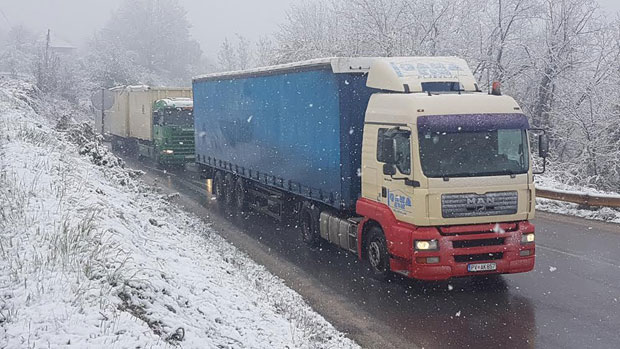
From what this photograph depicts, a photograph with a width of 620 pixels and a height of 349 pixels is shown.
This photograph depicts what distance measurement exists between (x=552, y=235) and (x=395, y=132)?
6267 mm

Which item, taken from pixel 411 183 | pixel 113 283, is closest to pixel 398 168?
pixel 411 183

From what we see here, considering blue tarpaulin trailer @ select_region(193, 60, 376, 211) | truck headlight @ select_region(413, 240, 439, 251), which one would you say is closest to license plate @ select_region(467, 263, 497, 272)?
truck headlight @ select_region(413, 240, 439, 251)

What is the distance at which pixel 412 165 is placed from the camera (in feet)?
31.6

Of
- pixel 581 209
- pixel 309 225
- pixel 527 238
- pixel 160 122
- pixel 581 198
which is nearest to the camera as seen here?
pixel 527 238

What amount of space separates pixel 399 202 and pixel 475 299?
1.88 meters

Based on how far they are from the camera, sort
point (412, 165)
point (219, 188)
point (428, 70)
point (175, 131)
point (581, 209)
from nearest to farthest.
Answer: point (412, 165), point (428, 70), point (581, 209), point (219, 188), point (175, 131)

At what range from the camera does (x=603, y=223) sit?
1537cm

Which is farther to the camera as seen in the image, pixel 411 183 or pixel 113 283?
pixel 411 183

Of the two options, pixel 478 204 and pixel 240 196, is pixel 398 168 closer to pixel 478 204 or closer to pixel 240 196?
pixel 478 204

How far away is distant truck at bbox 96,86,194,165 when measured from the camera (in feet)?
97.2

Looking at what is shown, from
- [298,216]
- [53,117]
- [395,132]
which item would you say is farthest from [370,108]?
[53,117]

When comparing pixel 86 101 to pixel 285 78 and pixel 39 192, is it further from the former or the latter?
pixel 39 192

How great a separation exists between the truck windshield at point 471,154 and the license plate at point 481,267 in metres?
1.38

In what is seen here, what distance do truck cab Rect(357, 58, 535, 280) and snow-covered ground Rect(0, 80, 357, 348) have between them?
6.79ft
